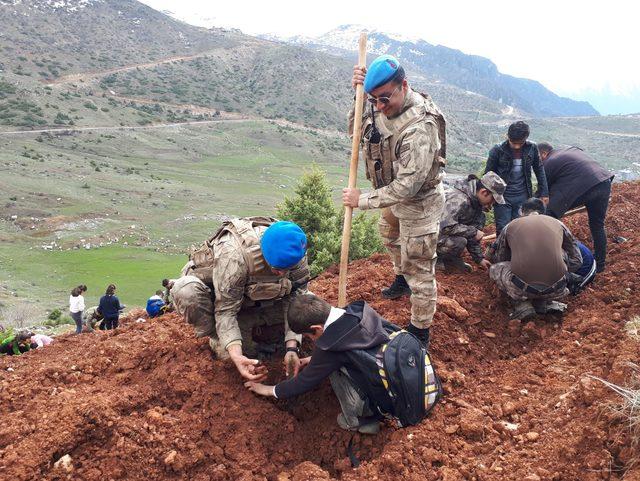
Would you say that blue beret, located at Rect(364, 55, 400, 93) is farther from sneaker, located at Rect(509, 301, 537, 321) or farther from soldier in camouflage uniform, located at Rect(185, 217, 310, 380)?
sneaker, located at Rect(509, 301, 537, 321)

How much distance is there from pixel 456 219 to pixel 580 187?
152 centimetres

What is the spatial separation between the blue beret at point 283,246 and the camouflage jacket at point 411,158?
2.85 feet

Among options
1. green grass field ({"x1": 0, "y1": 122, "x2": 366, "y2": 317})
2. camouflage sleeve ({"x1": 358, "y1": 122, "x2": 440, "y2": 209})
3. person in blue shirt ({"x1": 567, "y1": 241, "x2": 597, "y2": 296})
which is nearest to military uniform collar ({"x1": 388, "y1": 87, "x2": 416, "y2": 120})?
camouflage sleeve ({"x1": 358, "y1": 122, "x2": 440, "y2": 209})

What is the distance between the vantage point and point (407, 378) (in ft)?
9.45

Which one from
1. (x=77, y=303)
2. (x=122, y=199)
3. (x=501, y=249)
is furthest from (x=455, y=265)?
(x=122, y=199)

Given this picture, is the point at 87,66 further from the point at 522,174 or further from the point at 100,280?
the point at 522,174

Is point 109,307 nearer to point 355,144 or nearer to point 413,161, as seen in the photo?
point 355,144

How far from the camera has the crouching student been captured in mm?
2883

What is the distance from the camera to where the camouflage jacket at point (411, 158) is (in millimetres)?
3482

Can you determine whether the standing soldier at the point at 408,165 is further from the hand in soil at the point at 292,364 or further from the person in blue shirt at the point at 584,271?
the person in blue shirt at the point at 584,271

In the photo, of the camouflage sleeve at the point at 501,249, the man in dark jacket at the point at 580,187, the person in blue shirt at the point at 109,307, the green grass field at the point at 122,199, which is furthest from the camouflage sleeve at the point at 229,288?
the green grass field at the point at 122,199

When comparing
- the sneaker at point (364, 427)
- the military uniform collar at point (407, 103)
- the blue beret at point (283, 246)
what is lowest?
the sneaker at point (364, 427)

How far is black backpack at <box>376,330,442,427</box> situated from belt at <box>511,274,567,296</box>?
1792mm

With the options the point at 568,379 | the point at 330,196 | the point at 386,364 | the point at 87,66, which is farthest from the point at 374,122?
the point at 87,66
